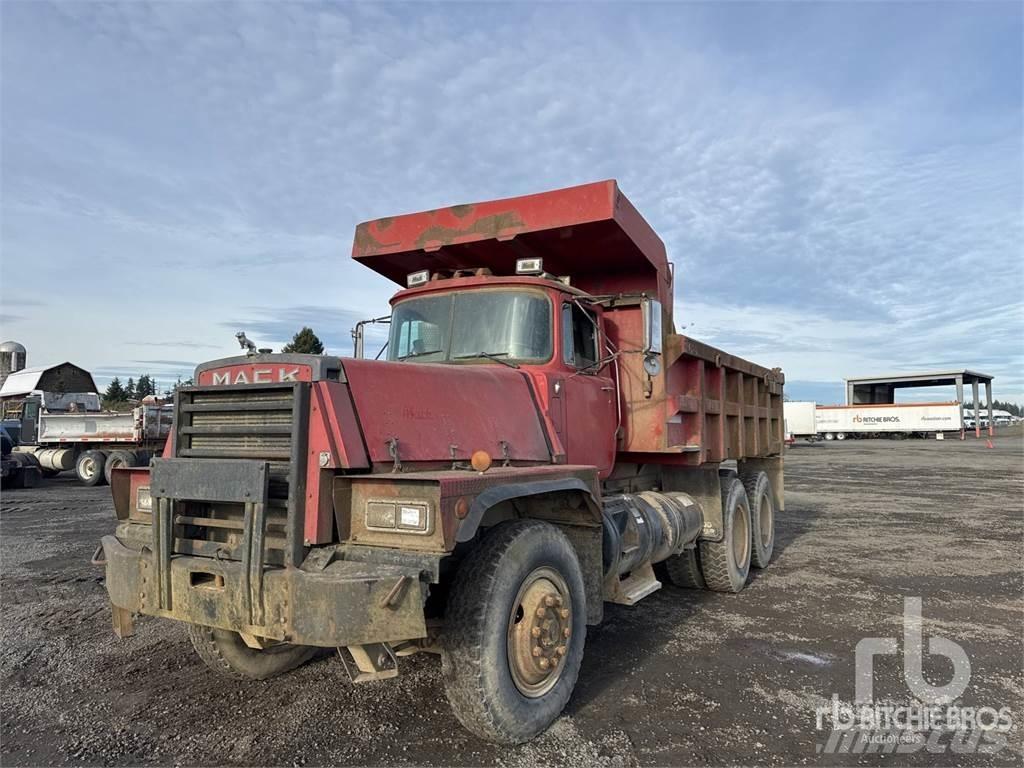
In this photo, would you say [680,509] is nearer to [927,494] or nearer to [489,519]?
[489,519]

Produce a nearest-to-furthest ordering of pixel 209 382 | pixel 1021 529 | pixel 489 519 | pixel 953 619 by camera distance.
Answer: pixel 489 519, pixel 209 382, pixel 953 619, pixel 1021 529

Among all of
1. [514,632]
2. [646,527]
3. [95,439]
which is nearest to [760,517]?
[646,527]

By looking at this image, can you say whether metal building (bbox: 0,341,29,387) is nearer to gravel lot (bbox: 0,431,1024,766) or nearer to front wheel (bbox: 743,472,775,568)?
gravel lot (bbox: 0,431,1024,766)


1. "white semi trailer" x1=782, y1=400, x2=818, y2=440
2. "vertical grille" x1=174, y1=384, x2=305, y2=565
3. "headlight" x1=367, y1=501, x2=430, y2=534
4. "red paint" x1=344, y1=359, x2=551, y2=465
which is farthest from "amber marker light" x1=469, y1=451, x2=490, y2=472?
"white semi trailer" x1=782, y1=400, x2=818, y2=440

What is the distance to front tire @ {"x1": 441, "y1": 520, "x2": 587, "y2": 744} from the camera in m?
3.36

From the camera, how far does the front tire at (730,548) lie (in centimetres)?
693

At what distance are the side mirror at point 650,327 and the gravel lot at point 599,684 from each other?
232 cm

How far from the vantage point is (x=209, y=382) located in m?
4.05

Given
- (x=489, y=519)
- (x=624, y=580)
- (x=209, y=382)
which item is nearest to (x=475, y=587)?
(x=489, y=519)

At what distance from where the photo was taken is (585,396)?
212 inches

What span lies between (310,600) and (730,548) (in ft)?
17.1

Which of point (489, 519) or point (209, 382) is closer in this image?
point (489, 519)

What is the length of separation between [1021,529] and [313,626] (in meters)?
12.3

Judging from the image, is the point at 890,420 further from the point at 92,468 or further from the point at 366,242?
the point at 366,242
